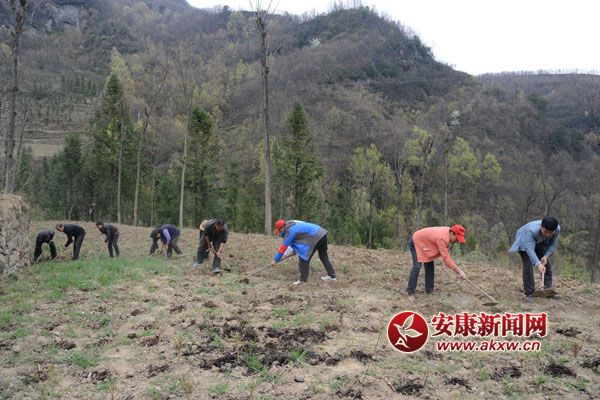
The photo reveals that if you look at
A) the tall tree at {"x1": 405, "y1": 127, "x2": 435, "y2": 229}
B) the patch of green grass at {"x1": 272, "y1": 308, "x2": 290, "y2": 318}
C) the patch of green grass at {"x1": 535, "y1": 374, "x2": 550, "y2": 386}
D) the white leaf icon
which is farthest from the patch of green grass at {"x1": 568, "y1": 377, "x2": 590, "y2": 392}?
the tall tree at {"x1": 405, "y1": 127, "x2": 435, "y2": 229}

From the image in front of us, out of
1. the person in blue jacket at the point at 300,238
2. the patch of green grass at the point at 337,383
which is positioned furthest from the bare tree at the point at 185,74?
the patch of green grass at the point at 337,383

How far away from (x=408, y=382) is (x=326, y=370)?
872 mm

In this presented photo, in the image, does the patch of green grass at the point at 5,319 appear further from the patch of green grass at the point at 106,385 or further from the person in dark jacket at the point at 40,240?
the person in dark jacket at the point at 40,240

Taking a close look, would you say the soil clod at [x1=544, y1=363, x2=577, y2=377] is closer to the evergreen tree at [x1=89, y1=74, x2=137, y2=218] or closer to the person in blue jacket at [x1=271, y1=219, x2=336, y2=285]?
the person in blue jacket at [x1=271, y1=219, x2=336, y2=285]

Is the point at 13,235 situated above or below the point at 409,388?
above

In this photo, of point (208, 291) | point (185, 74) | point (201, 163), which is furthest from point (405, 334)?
point (201, 163)

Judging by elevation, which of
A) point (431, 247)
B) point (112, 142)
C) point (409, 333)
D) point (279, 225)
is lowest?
point (409, 333)

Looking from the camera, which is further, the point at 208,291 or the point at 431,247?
the point at 208,291

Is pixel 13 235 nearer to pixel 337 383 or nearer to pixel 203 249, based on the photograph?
pixel 203 249

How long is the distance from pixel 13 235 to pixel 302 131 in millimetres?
20712

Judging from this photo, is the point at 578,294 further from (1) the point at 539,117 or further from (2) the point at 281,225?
(1) the point at 539,117

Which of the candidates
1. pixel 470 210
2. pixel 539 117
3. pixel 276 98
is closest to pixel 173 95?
pixel 470 210

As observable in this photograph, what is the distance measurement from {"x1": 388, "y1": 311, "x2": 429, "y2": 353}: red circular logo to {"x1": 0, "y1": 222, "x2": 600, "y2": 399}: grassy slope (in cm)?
28

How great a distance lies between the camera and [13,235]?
9898mm
